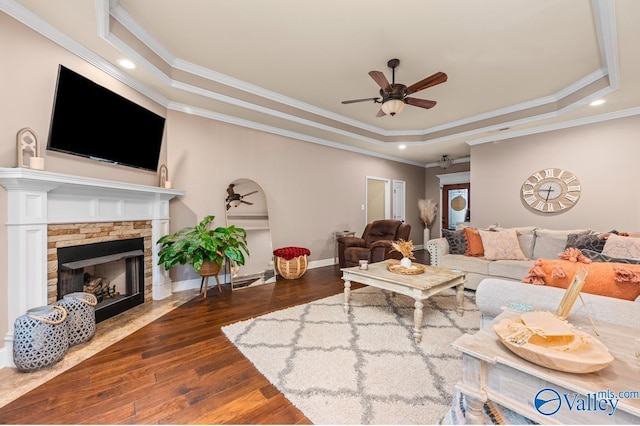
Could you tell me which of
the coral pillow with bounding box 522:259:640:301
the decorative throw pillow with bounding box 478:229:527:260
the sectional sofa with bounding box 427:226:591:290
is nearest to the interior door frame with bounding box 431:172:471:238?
the sectional sofa with bounding box 427:226:591:290

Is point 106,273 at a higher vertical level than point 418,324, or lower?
higher

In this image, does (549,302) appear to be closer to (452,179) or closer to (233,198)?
(233,198)

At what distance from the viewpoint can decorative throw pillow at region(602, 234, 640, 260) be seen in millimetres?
2638

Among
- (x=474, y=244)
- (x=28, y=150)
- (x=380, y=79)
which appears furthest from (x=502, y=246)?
(x=28, y=150)

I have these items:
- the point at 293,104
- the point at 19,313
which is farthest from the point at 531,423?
the point at 293,104

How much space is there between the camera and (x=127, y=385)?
1.78m

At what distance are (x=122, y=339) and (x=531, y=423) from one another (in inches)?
114

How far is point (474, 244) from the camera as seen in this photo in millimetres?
3982

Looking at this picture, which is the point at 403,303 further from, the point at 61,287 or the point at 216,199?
the point at 61,287

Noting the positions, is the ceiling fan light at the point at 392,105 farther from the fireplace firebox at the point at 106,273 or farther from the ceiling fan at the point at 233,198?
the fireplace firebox at the point at 106,273

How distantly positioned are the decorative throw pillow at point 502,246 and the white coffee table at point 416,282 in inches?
47.0

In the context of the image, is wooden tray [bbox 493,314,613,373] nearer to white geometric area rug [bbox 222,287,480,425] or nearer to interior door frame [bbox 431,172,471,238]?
white geometric area rug [bbox 222,287,480,425]

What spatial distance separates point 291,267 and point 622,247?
3.89 m

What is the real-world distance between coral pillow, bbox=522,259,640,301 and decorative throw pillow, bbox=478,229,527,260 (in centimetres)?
199
